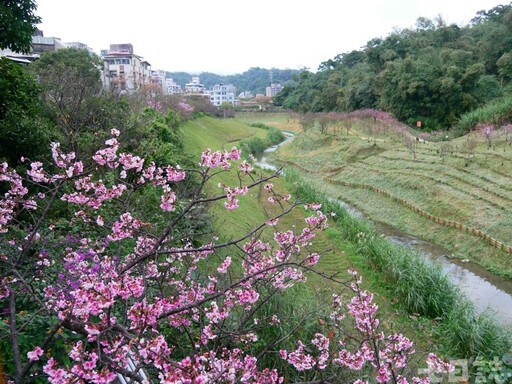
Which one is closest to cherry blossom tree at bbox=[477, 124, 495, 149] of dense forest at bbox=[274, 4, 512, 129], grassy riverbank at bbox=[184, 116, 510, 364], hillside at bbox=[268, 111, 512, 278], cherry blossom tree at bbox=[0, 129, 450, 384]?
hillside at bbox=[268, 111, 512, 278]

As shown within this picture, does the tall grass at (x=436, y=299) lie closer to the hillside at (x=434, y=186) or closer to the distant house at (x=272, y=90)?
the hillside at (x=434, y=186)

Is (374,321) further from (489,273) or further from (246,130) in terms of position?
(246,130)

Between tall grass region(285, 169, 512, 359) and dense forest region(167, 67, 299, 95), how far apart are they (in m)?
142

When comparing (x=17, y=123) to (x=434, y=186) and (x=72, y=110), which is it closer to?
(x=72, y=110)

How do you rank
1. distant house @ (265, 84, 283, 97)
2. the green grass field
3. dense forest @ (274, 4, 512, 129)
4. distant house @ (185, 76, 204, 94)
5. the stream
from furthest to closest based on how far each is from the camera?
distant house @ (265, 84, 283, 97)
distant house @ (185, 76, 204, 94)
dense forest @ (274, 4, 512, 129)
the stream
the green grass field

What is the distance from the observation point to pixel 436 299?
7.75 metres

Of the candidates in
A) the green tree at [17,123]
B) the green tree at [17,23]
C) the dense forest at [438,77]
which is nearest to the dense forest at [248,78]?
the dense forest at [438,77]

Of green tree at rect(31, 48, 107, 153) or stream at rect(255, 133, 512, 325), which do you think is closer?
green tree at rect(31, 48, 107, 153)

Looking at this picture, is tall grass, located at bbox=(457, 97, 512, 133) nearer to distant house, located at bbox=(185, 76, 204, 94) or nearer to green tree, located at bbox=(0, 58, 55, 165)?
green tree, located at bbox=(0, 58, 55, 165)

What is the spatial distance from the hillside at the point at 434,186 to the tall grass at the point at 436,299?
10.5ft

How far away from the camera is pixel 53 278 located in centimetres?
404

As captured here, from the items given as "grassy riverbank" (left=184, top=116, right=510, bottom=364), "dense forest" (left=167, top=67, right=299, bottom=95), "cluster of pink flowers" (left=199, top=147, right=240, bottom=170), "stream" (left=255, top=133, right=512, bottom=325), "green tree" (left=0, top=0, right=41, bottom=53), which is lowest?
"stream" (left=255, top=133, right=512, bottom=325)

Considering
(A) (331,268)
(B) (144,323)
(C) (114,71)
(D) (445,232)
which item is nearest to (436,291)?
(A) (331,268)

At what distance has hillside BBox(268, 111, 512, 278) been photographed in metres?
12.1
